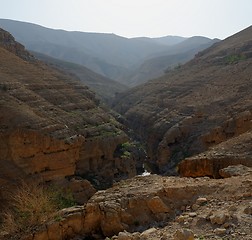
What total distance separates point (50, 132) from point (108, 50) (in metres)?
145

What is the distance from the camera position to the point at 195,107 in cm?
3278

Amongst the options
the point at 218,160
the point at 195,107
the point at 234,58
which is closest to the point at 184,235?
the point at 218,160

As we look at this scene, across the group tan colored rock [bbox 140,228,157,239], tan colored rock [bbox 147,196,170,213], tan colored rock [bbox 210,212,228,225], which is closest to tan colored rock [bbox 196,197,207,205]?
tan colored rock [bbox 147,196,170,213]

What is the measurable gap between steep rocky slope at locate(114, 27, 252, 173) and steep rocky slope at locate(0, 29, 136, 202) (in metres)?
4.91

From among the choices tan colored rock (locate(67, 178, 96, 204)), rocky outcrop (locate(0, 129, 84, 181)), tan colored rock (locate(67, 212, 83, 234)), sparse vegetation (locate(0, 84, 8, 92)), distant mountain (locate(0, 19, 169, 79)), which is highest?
distant mountain (locate(0, 19, 169, 79))

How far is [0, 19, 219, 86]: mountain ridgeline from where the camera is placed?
10856 cm

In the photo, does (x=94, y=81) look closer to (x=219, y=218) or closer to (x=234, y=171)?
(x=234, y=171)

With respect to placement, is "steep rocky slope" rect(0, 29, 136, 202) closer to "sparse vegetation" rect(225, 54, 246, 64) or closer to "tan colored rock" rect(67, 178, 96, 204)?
"tan colored rock" rect(67, 178, 96, 204)

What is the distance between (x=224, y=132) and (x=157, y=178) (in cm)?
1609

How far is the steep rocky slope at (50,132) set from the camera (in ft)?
64.1

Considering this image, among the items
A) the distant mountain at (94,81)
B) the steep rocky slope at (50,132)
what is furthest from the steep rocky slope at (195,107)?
the distant mountain at (94,81)

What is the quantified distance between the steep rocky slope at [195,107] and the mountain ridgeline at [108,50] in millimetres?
52688

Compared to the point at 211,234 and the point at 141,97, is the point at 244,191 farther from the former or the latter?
the point at 141,97

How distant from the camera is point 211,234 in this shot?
22.2 ft
